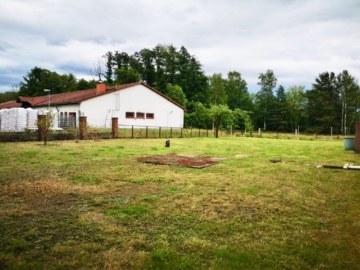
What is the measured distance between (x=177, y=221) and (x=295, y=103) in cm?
6197

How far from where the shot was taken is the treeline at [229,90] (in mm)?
50969

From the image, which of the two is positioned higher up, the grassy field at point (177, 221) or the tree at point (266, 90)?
the tree at point (266, 90)

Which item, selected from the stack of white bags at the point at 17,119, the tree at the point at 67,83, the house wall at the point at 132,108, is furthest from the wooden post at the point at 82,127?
the tree at the point at 67,83

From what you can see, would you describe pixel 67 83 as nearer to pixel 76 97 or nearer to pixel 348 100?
pixel 76 97

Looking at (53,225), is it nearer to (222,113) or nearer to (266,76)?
(222,113)

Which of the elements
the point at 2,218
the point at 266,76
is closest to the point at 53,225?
the point at 2,218

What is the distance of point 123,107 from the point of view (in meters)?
32.9

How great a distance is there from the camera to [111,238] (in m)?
3.83

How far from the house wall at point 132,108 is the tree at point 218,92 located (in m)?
25.0

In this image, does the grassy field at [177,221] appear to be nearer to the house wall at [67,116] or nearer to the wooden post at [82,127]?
the wooden post at [82,127]

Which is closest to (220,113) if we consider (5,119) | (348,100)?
(5,119)

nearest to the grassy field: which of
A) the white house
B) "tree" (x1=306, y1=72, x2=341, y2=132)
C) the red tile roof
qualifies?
the white house

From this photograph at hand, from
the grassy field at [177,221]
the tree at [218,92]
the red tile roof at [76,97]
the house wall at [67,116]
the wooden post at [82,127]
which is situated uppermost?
the tree at [218,92]

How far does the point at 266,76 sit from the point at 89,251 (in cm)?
6552
